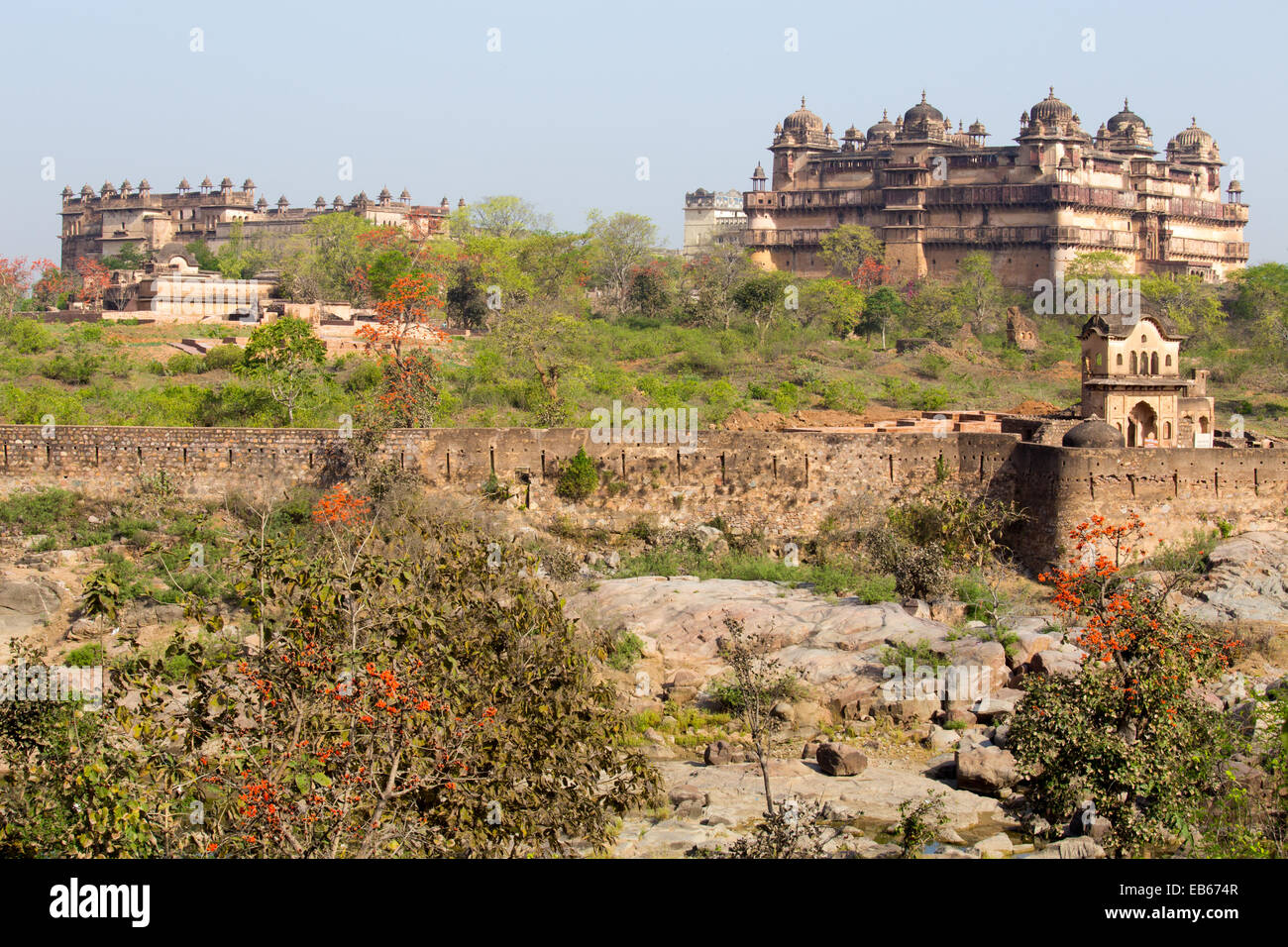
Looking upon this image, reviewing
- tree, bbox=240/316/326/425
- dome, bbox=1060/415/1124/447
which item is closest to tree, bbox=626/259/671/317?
tree, bbox=240/316/326/425

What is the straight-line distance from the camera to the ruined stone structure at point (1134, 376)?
2511cm

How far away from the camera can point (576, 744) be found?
32.7ft

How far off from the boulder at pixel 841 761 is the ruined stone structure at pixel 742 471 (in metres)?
8.39

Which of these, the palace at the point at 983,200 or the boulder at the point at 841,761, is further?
the palace at the point at 983,200

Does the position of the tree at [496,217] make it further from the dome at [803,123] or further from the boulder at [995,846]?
the boulder at [995,846]

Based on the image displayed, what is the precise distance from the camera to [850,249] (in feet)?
199

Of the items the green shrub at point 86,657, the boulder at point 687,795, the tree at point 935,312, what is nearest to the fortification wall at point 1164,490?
the boulder at point 687,795

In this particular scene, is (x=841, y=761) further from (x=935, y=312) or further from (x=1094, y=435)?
(x=935, y=312)

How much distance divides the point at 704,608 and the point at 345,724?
1101 centimetres

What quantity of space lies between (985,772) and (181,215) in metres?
92.6

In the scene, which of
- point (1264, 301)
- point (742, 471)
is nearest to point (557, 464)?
point (742, 471)

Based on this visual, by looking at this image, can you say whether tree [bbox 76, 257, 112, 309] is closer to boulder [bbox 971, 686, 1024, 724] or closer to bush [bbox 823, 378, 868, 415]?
bush [bbox 823, 378, 868, 415]

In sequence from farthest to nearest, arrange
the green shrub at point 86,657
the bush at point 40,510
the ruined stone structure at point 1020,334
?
the ruined stone structure at point 1020,334 < the bush at point 40,510 < the green shrub at point 86,657

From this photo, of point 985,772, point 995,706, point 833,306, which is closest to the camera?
point 985,772
